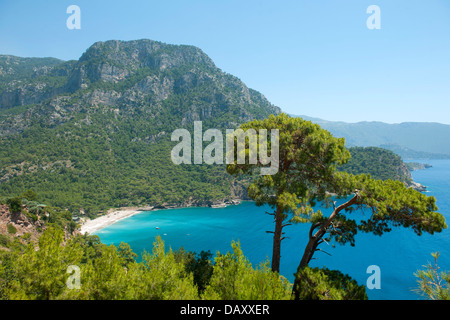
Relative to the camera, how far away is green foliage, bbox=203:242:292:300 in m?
5.67

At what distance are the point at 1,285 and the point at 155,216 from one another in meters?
53.8

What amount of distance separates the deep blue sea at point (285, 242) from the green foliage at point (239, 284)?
2476cm

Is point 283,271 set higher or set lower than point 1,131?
lower

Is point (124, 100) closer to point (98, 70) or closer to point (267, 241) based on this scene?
point (98, 70)

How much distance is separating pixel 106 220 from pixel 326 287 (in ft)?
208

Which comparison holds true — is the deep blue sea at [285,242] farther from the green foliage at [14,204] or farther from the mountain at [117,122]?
the green foliage at [14,204]

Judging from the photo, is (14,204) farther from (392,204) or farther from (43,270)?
(392,204)

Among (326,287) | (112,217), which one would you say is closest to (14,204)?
(326,287)

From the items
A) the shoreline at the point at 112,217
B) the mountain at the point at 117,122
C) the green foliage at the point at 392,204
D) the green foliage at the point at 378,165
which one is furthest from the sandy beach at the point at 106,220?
the green foliage at the point at 378,165

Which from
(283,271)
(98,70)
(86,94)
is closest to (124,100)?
(86,94)

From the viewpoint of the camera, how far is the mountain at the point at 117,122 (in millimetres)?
71188

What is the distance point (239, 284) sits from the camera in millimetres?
6078

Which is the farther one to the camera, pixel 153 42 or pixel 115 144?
pixel 153 42
